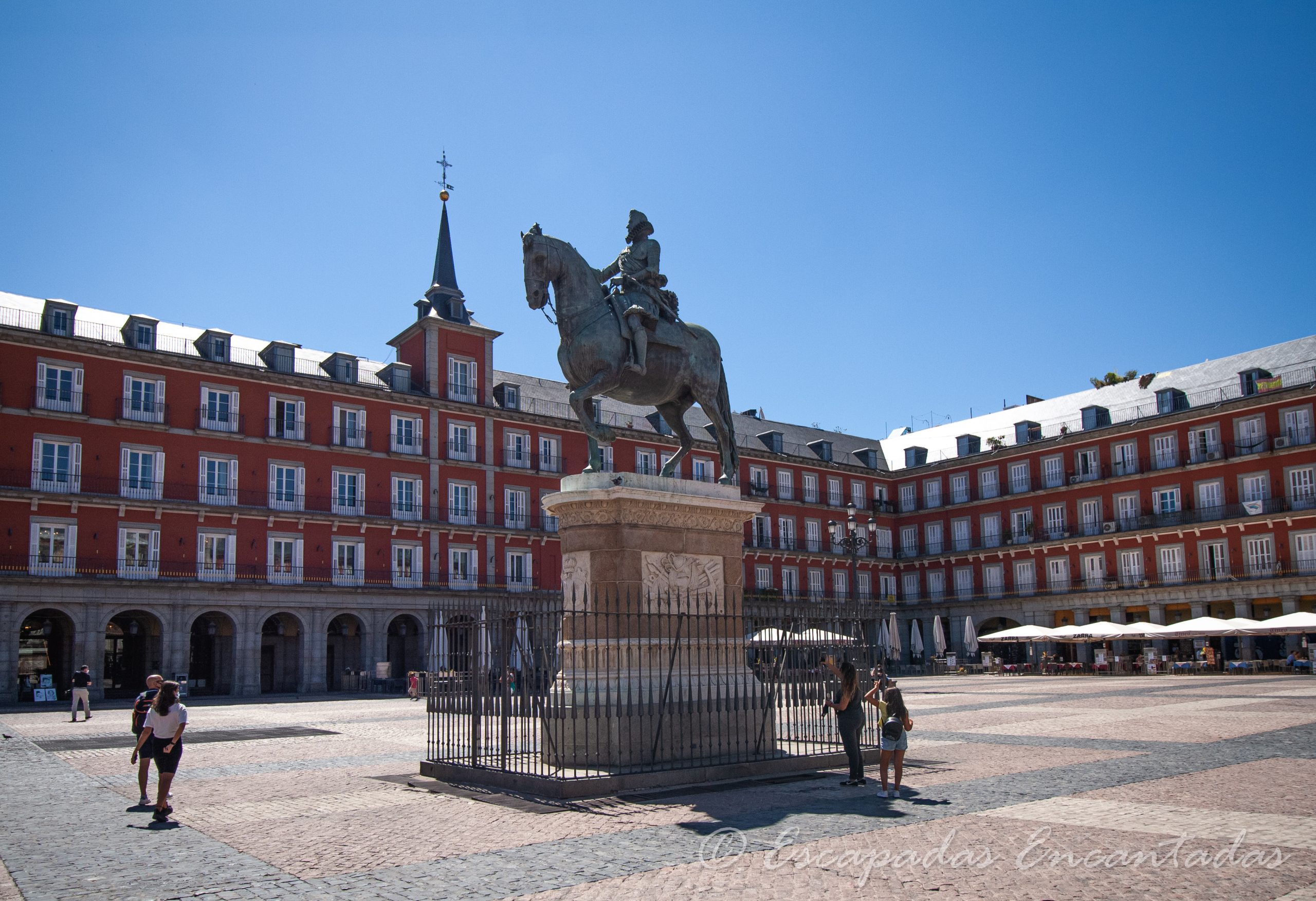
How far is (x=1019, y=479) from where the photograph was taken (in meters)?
54.7

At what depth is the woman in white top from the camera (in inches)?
354

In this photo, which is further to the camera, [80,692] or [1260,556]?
[1260,556]

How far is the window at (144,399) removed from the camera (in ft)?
122

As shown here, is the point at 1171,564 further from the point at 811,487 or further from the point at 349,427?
the point at 349,427

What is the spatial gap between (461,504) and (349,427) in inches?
235

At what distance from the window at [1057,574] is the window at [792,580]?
12835mm

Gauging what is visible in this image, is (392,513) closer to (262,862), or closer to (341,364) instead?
(341,364)

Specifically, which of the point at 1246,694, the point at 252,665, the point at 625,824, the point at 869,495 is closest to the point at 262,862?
the point at 625,824

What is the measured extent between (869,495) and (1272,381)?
907 inches

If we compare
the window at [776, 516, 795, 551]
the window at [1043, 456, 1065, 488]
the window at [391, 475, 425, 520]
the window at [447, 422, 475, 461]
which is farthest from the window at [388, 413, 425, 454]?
the window at [1043, 456, 1065, 488]

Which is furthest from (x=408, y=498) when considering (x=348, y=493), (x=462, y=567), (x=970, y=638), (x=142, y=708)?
(x=142, y=708)

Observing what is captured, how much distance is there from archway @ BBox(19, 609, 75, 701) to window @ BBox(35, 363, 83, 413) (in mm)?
7038

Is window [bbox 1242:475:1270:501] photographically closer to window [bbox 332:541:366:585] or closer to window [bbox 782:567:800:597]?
window [bbox 782:567:800:597]

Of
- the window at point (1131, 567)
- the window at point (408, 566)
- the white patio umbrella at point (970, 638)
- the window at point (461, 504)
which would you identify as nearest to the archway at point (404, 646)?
the window at point (408, 566)
